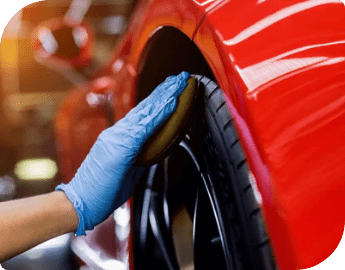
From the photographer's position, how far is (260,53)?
0.62 m

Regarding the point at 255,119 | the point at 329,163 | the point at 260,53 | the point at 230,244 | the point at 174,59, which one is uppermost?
the point at 174,59

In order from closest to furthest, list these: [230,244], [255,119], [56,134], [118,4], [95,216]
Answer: [255,119] → [230,244] → [95,216] → [118,4] → [56,134]

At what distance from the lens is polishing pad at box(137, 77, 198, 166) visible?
852 mm

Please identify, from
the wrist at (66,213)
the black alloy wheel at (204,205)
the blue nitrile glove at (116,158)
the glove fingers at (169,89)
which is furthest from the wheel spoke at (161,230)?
the glove fingers at (169,89)

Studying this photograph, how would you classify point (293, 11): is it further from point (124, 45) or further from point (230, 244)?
point (124, 45)

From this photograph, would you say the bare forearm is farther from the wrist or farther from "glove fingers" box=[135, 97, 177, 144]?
"glove fingers" box=[135, 97, 177, 144]

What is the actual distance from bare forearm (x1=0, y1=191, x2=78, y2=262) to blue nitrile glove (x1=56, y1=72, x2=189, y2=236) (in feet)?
0.12

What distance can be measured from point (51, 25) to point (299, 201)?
4.51 ft

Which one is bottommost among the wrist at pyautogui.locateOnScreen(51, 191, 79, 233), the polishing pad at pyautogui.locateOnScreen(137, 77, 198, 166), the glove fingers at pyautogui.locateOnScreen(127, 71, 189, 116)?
the wrist at pyautogui.locateOnScreen(51, 191, 79, 233)

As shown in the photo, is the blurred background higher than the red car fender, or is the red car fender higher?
the blurred background

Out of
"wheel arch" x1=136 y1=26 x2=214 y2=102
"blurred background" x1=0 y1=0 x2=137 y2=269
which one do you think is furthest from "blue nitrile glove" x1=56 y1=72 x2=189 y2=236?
"blurred background" x1=0 y1=0 x2=137 y2=269

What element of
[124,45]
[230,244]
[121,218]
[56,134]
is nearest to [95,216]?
[121,218]

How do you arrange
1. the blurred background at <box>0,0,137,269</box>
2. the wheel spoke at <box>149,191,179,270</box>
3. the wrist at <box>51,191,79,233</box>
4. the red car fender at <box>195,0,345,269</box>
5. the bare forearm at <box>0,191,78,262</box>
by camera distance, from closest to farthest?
1. the red car fender at <box>195,0,345,269</box>
2. the bare forearm at <box>0,191,78,262</box>
3. the wrist at <box>51,191,79,233</box>
4. the wheel spoke at <box>149,191,179,270</box>
5. the blurred background at <box>0,0,137,269</box>

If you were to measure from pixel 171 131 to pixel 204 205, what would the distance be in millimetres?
266
